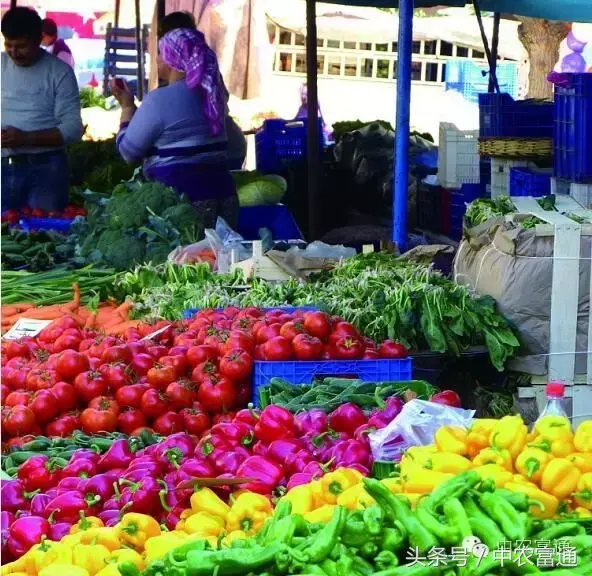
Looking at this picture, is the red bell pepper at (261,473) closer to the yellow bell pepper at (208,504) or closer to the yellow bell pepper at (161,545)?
the yellow bell pepper at (208,504)

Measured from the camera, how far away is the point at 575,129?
7.41m

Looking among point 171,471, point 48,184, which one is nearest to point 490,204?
point 171,471

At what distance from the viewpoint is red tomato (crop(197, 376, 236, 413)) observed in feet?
15.6

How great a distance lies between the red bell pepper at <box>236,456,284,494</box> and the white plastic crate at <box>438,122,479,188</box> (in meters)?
8.20

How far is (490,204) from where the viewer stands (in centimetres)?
671

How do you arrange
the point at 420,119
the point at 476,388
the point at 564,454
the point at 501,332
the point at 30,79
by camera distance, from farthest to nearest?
the point at 420,119 < the point at 30,79 < the point at 476,388 < the point at 501,332 < the point at 564,454

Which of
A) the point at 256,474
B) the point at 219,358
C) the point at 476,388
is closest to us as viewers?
the point at 256,474

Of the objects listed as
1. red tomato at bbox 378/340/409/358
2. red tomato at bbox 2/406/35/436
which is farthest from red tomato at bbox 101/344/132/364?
red tomato at bbox 378/340/409/358

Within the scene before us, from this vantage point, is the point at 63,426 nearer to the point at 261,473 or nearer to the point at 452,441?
the point at 261,473

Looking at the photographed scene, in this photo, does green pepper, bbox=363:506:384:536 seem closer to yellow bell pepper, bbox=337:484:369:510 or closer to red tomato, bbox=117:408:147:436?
yellow bell pepper, bbox=337:484:369:510

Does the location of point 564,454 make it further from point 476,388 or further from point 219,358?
point 476,388

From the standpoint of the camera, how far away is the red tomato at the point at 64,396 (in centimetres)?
463

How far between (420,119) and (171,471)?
18.0 meters

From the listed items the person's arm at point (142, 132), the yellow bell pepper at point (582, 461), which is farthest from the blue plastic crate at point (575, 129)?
the yellow bell pepper at point (582, 461)
